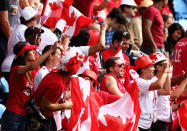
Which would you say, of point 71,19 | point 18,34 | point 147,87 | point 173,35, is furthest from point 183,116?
point 173,35

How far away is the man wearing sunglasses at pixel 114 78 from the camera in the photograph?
21.9 ft

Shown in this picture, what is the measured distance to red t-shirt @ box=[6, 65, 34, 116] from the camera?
5.84 metres

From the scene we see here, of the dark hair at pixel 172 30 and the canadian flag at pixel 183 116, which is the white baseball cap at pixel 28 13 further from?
the dark hair at pixel 172 30

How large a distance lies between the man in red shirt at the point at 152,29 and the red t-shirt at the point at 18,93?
14.1 feet

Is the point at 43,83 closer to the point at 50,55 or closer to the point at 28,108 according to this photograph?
the point at 28,108

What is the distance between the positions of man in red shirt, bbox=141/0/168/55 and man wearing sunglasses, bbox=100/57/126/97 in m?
2.68

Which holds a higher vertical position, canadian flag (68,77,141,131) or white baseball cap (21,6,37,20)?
white baseball cap (21,6,37,20)

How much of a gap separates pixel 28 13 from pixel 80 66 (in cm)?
214

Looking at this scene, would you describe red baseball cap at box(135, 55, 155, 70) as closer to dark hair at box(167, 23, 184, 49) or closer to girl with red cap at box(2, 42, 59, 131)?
girl with red cap at box(2, 42, 59, 131)

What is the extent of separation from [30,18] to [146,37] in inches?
122

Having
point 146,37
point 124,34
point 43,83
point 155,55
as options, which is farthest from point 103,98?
point 146,37

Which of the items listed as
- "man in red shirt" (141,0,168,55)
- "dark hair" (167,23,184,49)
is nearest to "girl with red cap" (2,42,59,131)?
"man in red shirt" (141,0,168,55)

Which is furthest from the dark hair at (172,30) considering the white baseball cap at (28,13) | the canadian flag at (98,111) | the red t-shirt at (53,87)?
the red t-shirt at (53,87)

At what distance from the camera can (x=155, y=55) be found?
7641mm
